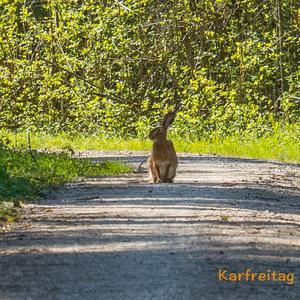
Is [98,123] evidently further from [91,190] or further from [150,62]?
[91,190]

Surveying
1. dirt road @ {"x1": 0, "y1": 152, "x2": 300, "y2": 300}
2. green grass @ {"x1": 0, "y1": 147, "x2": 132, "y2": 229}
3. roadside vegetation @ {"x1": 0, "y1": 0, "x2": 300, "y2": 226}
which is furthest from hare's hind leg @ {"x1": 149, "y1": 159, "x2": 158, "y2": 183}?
roadside vegetation @ {"x1": 0, "y1": 0, "x2": 300, "y2": 226}

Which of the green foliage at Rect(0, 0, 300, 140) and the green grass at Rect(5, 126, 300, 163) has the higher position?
the green foliage at Rect(0, 0, 300, 140)

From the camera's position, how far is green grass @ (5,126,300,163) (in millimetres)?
26047

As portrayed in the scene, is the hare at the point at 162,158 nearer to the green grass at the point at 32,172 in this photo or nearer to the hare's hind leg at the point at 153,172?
the hare's hind leg at the point at 153,172

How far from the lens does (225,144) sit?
92.2 feet

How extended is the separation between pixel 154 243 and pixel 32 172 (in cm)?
724

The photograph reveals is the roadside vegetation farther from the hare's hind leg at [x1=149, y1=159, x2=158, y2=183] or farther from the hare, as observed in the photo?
the hare

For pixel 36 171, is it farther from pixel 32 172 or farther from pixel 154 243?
pixel 154 243

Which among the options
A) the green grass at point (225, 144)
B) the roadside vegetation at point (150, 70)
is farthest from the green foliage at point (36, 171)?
the roadside vegetation at point (150, 70)

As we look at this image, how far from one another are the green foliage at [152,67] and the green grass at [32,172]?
1143cm

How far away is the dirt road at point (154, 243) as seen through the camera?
773 centimetres

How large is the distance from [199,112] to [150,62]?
193 cm

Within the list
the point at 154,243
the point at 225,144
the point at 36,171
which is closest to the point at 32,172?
the point at 36,171

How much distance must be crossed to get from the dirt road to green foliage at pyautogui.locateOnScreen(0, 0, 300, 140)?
1551 cm
